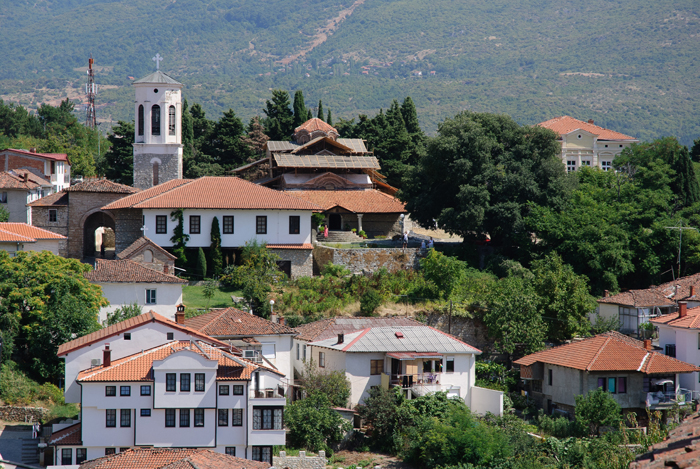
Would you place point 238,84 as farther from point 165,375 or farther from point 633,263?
point 165,375

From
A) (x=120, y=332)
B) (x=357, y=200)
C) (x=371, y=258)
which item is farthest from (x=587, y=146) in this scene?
(x=120, y=332)

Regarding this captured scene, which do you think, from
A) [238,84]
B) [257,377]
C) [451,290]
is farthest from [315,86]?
[257,377]

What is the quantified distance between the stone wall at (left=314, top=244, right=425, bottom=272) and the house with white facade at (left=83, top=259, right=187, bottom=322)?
32.3 ft

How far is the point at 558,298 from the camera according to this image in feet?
151

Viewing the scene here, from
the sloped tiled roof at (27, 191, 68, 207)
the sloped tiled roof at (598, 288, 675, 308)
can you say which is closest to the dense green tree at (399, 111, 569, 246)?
the sloped tiled roof at (598, 288, 675, 308)

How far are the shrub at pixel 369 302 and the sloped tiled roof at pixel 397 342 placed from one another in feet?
12.3

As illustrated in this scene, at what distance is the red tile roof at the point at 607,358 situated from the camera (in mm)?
39719

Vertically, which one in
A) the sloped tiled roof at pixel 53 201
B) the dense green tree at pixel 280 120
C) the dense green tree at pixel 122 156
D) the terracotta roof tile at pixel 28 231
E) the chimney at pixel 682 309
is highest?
the dense green tree at pixel 280 120

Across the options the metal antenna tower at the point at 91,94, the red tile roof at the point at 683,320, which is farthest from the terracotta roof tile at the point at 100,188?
the metal antenna tower at the point at 91,94

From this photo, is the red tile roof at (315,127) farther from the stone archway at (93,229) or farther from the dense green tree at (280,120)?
the stone archway at (93,229)

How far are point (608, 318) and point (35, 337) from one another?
94.8 ft

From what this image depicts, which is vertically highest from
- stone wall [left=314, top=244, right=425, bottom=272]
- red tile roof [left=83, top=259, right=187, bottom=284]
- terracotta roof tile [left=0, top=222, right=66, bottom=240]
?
terracotta roof tile [left=0, top=222, right=66, bottom=240]

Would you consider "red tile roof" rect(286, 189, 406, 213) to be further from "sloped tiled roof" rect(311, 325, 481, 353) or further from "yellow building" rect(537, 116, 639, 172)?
"yellow building" rect(537, 116, 639, 172)

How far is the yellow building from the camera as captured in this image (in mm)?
83000
